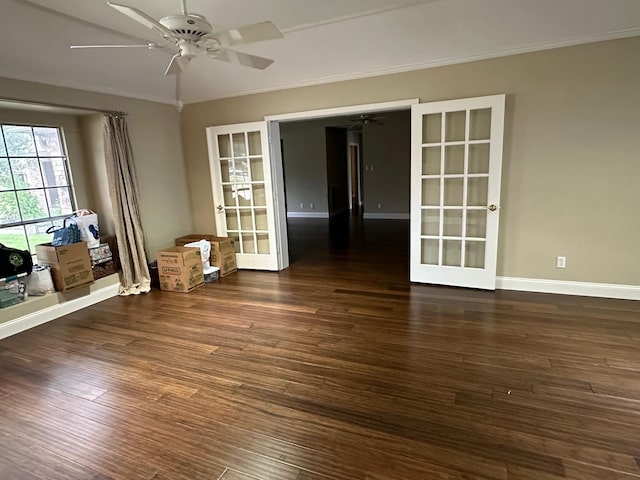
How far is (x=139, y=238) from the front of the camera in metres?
4.53

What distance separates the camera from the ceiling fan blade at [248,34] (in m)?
→ 2.14

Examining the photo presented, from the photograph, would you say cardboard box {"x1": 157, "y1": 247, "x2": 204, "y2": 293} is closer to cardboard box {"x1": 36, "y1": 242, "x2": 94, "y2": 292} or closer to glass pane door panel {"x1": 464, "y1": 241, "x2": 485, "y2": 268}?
cardboard box {"x1": 36, "y1": 242, "x2": 94, "y2": 292}

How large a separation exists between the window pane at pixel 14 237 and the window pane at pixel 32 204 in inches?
5.9

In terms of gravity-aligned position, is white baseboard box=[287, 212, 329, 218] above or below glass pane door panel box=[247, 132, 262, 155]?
below

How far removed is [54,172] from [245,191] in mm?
2327

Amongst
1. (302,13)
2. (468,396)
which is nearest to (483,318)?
(468,396)

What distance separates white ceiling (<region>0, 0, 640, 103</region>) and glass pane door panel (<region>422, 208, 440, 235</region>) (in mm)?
1598

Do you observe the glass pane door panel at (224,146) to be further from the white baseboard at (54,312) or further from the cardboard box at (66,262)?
the white baseboard at (54,312)

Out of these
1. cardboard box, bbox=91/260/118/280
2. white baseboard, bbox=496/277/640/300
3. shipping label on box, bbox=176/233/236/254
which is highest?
shipping label on box, bbox=176/233/236/254

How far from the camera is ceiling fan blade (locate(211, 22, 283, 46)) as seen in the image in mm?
2145

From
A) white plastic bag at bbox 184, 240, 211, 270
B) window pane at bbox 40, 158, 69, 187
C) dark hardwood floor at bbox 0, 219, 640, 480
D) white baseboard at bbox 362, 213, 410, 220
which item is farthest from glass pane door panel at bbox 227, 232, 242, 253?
white baseboard at bbox 362, 213, 410, 220

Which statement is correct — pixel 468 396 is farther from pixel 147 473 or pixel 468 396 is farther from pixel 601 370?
pixel 147 473

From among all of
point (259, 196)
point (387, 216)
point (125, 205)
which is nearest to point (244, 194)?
point (259, 196)

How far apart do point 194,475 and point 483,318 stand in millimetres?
2696
